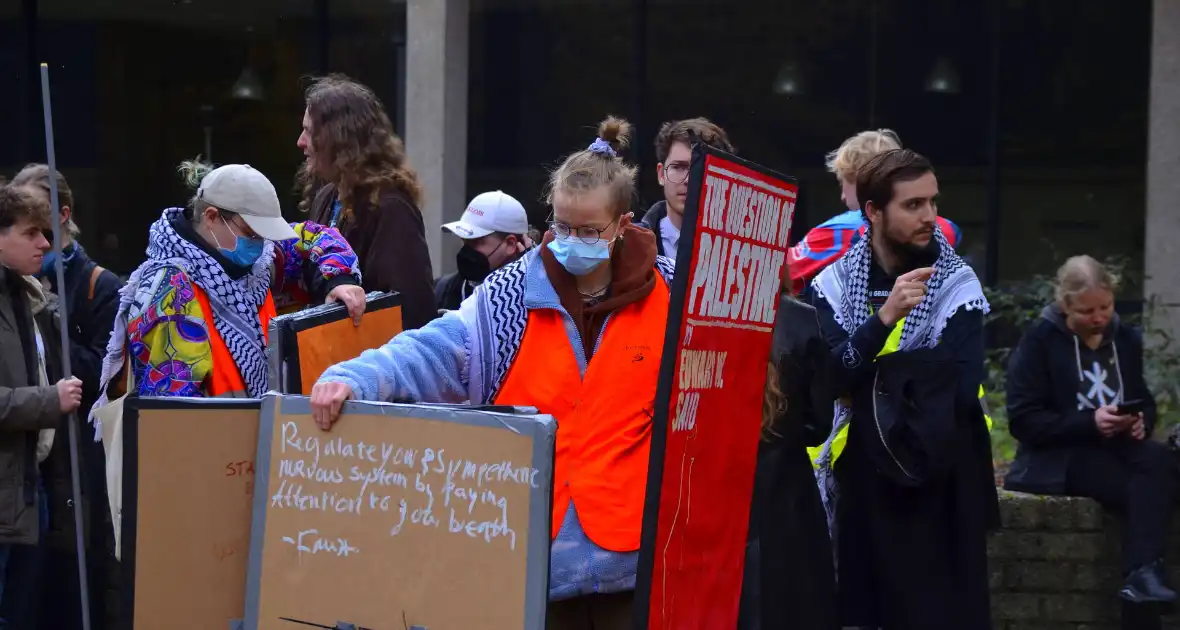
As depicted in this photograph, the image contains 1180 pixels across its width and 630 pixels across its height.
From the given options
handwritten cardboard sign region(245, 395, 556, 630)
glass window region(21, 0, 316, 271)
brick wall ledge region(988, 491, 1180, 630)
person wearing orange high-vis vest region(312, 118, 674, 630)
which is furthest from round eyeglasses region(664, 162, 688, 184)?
glass window region(21, 0, 316, 271)

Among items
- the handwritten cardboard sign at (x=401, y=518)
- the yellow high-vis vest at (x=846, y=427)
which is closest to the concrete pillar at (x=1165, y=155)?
the yellow high-vis vest at (x=846, y=427)

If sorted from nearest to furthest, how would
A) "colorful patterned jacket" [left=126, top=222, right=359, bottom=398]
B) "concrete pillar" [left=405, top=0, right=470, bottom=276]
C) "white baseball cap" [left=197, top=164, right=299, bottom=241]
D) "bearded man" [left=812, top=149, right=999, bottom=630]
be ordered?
"colorful patterned jacket" [left=126, top=222, right=359, bottom=398], "white baseball cap" [left=197, top=164, right=299, bottom=241], "bearded man" [left=812, top=149, right=999, bottom=630], "concrete pillar" [left=405, top=0, right=470, bottom=276]

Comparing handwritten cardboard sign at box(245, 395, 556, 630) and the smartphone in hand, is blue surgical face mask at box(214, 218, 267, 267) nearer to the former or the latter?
handwritten cardboard sign at box(245, 395, 556, 630)

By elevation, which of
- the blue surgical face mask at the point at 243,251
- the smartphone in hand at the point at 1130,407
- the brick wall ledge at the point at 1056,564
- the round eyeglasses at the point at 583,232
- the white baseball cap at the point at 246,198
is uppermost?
the white baseball cap at the point at 246,198

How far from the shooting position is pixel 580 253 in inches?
152

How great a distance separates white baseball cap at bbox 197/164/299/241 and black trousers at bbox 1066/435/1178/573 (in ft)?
12.0

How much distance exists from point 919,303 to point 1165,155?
648 centimetres

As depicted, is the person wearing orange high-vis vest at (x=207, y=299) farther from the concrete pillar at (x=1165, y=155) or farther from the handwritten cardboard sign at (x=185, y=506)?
the concrete pillar at (x=1165, y=155)

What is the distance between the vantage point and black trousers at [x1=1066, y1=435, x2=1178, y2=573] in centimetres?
653

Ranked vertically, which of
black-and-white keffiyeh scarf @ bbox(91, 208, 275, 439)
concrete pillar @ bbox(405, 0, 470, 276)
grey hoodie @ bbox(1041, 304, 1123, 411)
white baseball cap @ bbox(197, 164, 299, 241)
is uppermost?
concrete pillar @ bbox(405, 0, 470, 276)

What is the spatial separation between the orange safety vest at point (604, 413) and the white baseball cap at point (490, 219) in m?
2.27

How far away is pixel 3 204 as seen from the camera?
5668mm

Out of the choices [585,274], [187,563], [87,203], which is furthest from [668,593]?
[87,203]

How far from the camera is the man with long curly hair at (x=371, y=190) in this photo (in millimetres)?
5469
